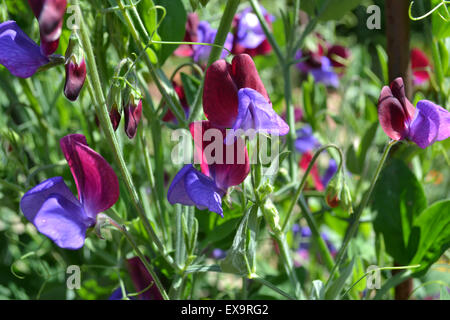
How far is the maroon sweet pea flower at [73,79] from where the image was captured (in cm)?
50

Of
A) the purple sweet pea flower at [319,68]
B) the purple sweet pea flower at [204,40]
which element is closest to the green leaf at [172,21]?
the purple sweet pea flower at [204,40]

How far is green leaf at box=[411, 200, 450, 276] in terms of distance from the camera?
77 cm

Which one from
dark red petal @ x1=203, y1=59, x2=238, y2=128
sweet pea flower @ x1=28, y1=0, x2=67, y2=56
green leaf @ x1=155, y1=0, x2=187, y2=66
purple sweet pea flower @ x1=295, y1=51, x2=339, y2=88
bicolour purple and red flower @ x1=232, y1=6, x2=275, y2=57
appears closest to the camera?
sweet pea flower @ x1=28, y1=0, x2=67, y2=56

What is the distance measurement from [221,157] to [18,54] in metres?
0.23

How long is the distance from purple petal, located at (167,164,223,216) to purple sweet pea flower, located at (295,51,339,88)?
759 mm

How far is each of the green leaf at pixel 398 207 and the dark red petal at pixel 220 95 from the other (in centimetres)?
37

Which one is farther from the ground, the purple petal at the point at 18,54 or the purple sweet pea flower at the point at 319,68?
the purple petal at the point at 18,54

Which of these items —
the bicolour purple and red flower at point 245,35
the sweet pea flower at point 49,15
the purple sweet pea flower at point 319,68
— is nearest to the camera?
the sweet pea flower at point 49,15

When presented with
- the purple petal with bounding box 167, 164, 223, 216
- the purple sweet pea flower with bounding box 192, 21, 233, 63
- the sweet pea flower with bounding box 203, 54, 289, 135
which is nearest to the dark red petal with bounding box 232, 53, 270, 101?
the sweet pea flower with bounding box 203, 54, 289, 135

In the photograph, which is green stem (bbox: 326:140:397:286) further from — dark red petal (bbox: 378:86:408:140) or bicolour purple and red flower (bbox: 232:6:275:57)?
bicolour purple and red flower (bbox: 232:6:275:57)

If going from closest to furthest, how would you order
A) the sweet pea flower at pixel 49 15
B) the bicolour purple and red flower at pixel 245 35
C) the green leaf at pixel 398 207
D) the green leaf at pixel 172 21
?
the sweet pea flower at pixel 49 15 < the green leaf at pixel 172 21 < the green leaf at pixel 398 207 < the bicolour purple and red flower at pixel 245 35

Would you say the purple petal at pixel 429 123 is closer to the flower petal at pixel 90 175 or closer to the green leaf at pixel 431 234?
the green leaf at pixel 431 234
